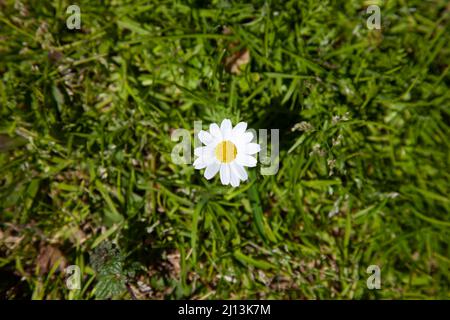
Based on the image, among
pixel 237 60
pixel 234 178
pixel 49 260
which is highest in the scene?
pixel 237 60

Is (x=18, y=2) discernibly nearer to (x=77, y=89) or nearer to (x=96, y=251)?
(x=77, y=89)

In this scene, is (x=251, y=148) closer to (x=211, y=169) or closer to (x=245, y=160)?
(x=245, y=160)

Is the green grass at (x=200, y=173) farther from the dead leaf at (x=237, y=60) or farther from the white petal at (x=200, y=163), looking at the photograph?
the white petal at (x=200, y=163)

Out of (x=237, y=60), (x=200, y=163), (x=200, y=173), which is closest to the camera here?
(x=200, y=163)

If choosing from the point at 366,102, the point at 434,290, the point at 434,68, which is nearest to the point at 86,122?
the point at 366,102

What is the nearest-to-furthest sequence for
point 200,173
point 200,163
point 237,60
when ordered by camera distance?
point 200,163
point 200,173
point 237,60

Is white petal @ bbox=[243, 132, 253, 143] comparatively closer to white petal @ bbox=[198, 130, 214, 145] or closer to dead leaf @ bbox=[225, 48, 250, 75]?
white petal @ bbox=[198, 130, 214, 145]

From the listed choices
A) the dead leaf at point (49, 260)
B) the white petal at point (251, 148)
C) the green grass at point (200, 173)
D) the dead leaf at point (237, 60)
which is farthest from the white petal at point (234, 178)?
the dead leaf at point (49, 260)

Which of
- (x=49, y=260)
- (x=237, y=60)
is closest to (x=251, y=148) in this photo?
(x=237, y=60)
